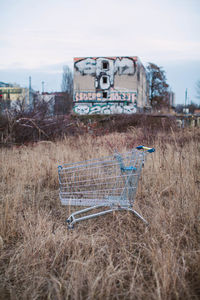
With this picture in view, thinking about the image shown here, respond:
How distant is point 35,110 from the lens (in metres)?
8.76

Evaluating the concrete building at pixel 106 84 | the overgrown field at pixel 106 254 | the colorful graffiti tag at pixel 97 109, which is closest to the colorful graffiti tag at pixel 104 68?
the concrete building at pixel 106 84

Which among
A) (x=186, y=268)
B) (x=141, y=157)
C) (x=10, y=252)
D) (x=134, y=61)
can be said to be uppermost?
(x=134, y=61)

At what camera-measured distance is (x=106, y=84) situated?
31.4m

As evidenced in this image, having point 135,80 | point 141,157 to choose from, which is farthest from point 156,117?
point 141,157

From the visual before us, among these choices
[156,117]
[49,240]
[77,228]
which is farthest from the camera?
[156,117]

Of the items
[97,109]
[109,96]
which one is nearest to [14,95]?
[97,109]

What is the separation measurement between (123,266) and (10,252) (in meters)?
1.16

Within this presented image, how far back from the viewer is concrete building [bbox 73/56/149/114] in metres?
31.1

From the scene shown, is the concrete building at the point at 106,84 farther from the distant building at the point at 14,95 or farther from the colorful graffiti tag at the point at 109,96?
the distant building at the point at 14,95

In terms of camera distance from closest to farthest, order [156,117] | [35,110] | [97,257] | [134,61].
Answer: [97,257] → [35,110] → [156,117] → [134,61]

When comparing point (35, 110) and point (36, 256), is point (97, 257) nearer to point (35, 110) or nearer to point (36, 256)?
point (36, 256)

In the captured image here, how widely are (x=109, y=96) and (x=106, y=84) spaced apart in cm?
145

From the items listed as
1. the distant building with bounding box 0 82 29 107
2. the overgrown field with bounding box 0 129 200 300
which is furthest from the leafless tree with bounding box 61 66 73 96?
the overgrown field with bounding box 0 129 200 300

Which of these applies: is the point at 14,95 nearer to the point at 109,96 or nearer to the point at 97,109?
the point at 97,109
